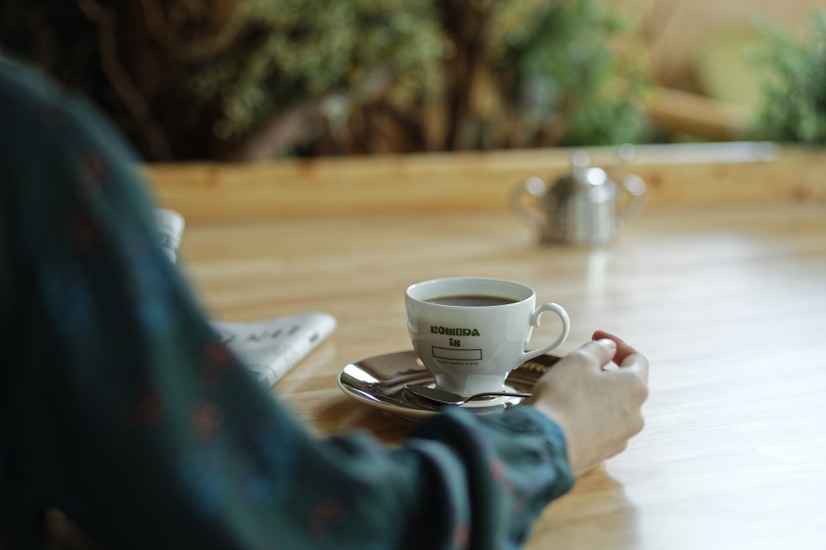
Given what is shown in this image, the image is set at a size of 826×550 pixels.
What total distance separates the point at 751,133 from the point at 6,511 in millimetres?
2718

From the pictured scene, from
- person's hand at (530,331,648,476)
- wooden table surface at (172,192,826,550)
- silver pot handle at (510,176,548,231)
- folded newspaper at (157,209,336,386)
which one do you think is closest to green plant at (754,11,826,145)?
wooden table surface at (172,192,826,550)

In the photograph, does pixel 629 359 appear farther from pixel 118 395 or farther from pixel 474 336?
pixel 118 395

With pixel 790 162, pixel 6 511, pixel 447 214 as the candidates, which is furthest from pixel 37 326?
pixel 790 162

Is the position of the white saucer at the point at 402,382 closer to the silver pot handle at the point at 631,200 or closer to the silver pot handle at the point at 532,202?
the silver pot handle at the point at 532,202

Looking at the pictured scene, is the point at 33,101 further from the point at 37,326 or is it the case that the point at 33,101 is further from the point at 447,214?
the point at 447,214

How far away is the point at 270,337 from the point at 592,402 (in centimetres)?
48

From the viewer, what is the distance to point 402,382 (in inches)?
36.6

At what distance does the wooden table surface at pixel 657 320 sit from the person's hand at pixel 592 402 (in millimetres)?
36

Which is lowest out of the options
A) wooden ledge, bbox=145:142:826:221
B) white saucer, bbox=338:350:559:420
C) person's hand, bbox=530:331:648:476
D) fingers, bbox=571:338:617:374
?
wooden ledge, bbox=145:142:826:221

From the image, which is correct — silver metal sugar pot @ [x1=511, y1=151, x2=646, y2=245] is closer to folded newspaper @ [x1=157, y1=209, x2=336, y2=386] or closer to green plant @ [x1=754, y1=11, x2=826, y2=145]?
green plant @ [x1=754, y1=11, x2=826, y2=145]

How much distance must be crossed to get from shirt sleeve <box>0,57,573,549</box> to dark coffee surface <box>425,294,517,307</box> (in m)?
0.40

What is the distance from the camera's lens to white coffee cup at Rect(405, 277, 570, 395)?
2.80 ft

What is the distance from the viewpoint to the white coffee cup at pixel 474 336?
0.85m

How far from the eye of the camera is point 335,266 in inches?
68.1
